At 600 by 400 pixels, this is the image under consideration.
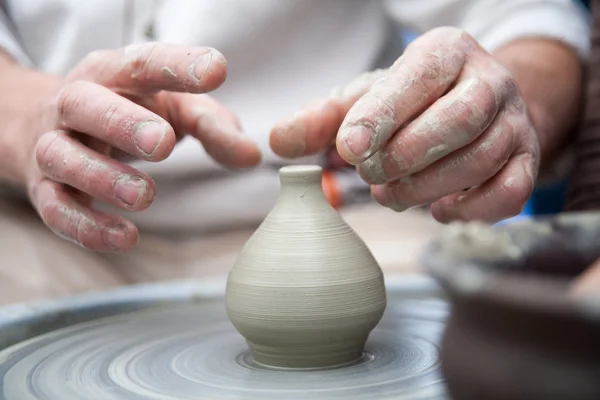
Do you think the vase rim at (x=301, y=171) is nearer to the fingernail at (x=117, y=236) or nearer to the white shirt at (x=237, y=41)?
the fingernail at (x=117, y=236)

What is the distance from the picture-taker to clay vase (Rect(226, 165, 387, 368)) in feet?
2.83

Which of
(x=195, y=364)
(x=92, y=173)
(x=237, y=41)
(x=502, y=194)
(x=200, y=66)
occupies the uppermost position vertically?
(x=237, y=41)

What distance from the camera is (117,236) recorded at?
108 centimetres

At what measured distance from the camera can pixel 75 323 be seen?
1143mm

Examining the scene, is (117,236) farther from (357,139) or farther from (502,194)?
(502,194)

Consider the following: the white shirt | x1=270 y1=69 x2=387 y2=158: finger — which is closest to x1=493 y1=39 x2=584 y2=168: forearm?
the white shirt

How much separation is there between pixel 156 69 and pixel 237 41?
60 cm

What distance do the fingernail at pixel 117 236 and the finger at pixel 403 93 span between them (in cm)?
38

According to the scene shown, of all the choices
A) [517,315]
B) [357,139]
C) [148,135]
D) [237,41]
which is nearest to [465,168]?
[357,139]

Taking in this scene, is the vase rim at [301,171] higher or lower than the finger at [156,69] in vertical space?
lower

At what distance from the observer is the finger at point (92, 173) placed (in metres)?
1.02

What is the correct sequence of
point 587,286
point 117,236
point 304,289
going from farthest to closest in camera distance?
1. point 117,236
2. point 304,289
3. point 587,286

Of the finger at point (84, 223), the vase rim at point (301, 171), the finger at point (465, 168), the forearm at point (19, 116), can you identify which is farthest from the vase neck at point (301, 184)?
the forearm at point (19, 116)

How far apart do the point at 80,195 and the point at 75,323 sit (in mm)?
197
